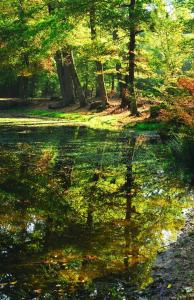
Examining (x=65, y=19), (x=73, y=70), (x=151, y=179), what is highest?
(x=65, y=19)

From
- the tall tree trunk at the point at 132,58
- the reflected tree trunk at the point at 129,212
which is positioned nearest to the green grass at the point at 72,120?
the tall tree trunk at the point at 132,58

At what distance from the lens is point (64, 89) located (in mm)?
43375

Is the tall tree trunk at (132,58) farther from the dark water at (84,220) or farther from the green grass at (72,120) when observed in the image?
the dark water at (84,220)

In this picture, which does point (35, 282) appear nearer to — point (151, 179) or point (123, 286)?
point (123, 286)

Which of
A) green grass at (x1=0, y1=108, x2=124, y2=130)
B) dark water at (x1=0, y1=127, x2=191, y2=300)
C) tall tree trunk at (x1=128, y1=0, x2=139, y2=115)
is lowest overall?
→ green grass at (x1=0, y1=108, x2=124, y2=130)

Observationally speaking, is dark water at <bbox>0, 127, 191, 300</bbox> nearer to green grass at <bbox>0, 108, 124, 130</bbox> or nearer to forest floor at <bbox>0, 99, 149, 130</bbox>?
forest floor at <bbox>0, 99, 149, 130</bbox>

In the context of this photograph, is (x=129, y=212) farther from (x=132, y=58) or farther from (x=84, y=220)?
(x=132, y=58)

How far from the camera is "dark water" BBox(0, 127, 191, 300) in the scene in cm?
585

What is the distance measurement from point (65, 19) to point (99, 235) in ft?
83.8

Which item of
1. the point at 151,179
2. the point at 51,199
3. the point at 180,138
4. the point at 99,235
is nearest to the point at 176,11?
the point at 180,138

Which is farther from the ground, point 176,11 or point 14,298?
point 176,11

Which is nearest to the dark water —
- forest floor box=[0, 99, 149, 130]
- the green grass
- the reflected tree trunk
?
the reflected tree trunk

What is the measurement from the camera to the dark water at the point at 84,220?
5848 millimetres

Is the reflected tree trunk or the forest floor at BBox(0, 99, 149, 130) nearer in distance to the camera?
the reflected tree trunk
